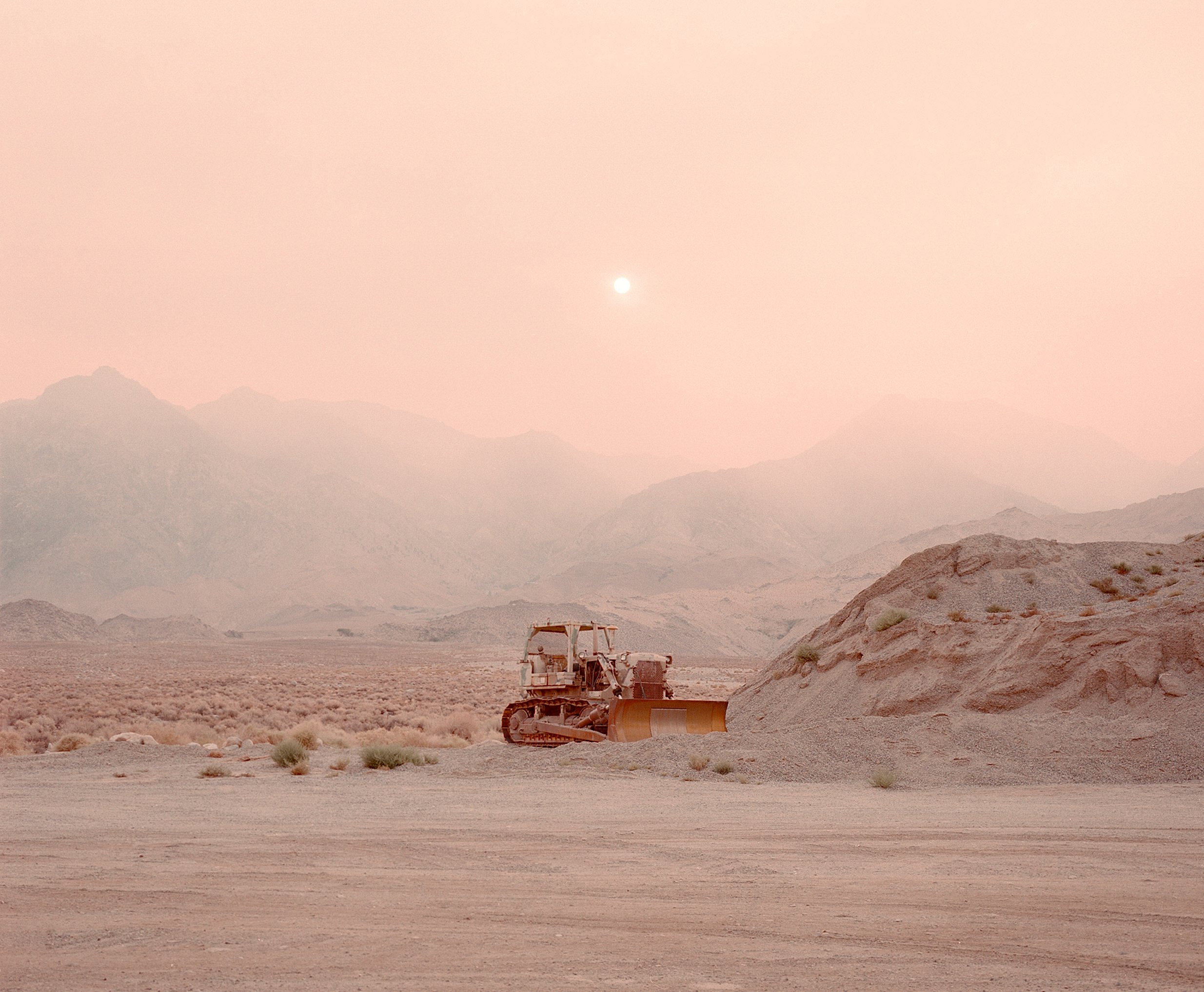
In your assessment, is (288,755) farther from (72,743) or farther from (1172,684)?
(1172,684)

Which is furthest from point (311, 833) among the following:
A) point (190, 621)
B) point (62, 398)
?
point (62, 398)

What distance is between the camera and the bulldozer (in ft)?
62.7

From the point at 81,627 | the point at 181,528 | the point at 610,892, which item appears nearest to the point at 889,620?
the point at 610,892

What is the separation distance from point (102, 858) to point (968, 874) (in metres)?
8.10

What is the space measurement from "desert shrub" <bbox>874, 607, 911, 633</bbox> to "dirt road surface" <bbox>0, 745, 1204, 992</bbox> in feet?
26.9

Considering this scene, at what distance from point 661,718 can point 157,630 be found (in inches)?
4045

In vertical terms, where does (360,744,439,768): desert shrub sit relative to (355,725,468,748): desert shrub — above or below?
above

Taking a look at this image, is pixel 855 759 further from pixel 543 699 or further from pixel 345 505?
pixel 345 505

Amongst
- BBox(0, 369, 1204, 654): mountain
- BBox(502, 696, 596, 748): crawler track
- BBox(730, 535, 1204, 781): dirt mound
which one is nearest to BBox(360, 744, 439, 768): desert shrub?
BBox(502, 696, 596, 748): crawler track

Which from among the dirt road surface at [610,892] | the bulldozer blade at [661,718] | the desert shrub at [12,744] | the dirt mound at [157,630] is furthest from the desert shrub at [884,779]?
the dirt mound at [157,630]

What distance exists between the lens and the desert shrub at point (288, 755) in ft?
58.5

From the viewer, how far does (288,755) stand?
58.6ft

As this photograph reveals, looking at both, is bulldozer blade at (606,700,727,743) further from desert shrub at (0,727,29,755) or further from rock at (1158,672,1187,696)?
desert shrub at (0,727,29,755)

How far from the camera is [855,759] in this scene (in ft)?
53.8
